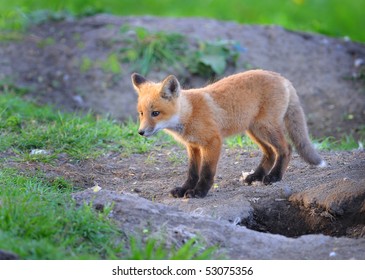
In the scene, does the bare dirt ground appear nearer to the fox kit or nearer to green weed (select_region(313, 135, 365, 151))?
the fox kit

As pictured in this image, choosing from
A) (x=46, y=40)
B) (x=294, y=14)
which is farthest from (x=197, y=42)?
(x=294, y=14)

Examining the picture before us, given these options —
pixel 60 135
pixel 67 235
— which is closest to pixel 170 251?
pixel 67 235

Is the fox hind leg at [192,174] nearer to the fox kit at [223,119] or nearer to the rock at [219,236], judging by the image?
the fox kit at [223,119]

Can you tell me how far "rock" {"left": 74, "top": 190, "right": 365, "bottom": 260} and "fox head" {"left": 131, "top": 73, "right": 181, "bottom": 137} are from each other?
A: 1281mm

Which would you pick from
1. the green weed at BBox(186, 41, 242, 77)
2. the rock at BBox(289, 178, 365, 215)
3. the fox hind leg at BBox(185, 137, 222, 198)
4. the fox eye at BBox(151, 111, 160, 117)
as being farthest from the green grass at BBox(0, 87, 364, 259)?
the green weed at BBox(186, 41, 242, 77)

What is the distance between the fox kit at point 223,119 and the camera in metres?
6.76

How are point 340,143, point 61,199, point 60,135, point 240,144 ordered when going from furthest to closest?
point 340,143, point 240,144, point 60,135, point 61,199

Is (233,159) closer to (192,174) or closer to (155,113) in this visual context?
(192,174)

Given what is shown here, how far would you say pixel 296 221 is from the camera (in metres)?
6.30

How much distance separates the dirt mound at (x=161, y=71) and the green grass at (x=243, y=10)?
107 centimetres

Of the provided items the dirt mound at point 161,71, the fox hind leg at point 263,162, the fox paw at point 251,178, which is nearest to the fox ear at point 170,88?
the fox hind leg at point 263,162

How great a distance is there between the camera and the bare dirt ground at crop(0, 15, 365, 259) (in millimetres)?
5391

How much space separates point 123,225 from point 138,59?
23.2 feet

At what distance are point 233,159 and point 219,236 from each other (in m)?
3.17
